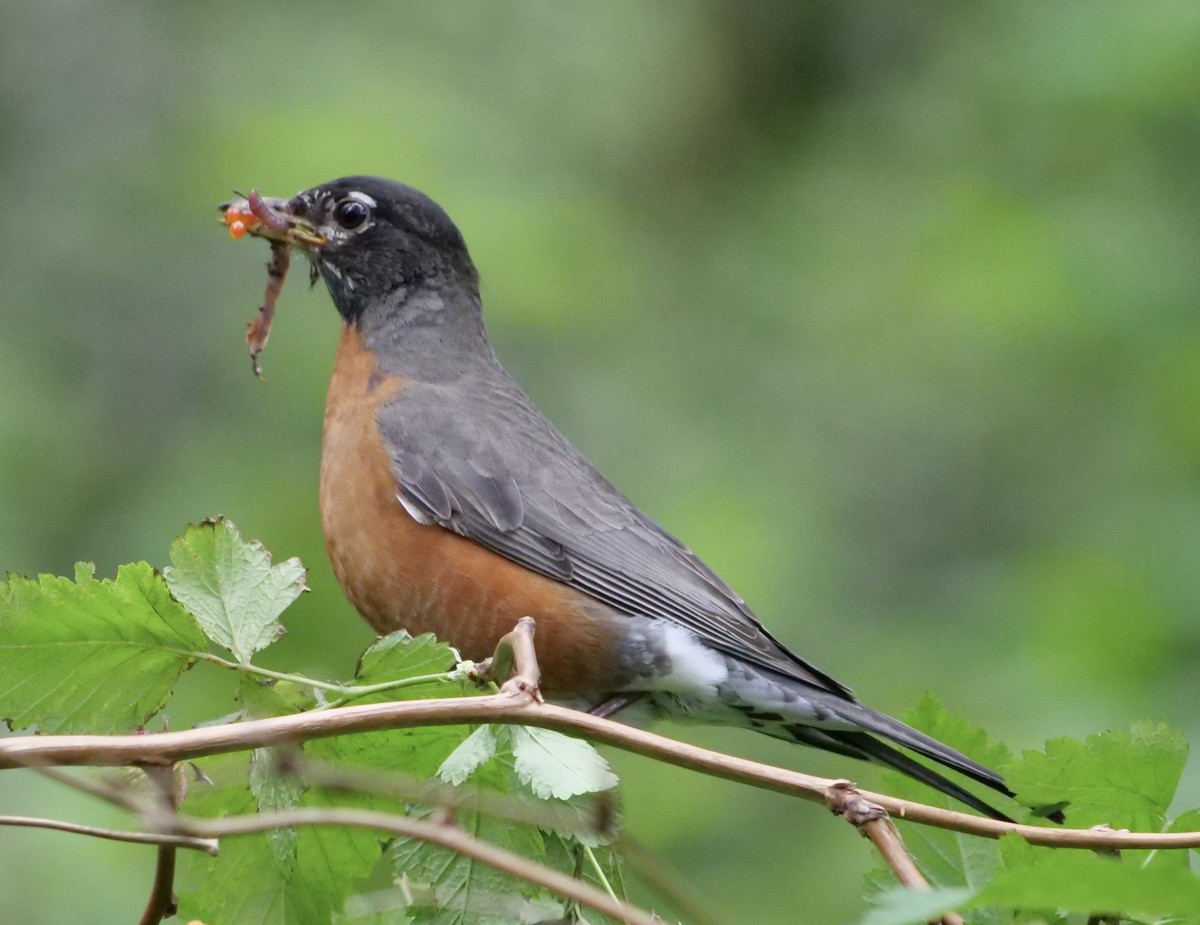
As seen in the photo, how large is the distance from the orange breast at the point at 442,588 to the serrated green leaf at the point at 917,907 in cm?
201

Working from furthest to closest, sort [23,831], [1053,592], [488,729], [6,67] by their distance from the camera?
[6,67] < [1053,592] < [23,831] < [488,729]

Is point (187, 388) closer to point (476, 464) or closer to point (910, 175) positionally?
point (476, 464)

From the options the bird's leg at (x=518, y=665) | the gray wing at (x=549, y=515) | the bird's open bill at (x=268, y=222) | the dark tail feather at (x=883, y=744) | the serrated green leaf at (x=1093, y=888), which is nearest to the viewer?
the serrated green leaf at (x=1093, y=888)

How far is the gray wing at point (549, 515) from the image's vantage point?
3023 mm

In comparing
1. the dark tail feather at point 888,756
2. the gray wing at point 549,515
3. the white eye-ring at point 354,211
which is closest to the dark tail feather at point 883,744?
the dark tail feather at point 888,756

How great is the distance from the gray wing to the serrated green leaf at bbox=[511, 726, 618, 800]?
4.92 ft

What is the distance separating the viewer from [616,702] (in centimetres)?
295

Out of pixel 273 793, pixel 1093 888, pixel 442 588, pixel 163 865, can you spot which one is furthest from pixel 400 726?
pixel 442 588

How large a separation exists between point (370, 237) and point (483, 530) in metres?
0.92

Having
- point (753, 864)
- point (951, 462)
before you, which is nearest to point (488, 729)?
point (753, 864)

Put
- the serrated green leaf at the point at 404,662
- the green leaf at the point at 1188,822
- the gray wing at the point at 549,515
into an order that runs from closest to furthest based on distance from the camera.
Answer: the green leaf at the point at 1188,822, the serrated green leaf at the point at 404,662, the gray wing at the point at 549,515

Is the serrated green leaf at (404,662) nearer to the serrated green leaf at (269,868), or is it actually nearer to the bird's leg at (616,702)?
the serrated green leaf at (269,868)

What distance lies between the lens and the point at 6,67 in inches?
261

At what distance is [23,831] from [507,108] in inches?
175
